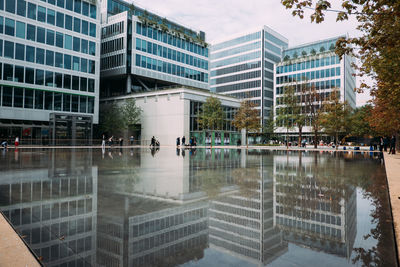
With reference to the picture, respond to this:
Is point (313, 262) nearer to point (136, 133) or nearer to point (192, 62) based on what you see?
point (136, 133)

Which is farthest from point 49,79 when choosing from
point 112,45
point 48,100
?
point 112,45

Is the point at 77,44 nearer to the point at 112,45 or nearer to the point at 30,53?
the point at 30,53

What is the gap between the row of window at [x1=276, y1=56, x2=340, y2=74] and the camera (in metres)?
80.1

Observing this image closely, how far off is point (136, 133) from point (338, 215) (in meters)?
53.7

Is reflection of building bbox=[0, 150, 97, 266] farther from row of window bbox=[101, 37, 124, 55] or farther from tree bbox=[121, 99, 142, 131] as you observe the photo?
row of window bbox=[101, 37, 124, 55]

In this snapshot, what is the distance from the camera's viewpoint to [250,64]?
99312 millimetres

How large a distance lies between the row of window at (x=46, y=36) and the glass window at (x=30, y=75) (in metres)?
4.40

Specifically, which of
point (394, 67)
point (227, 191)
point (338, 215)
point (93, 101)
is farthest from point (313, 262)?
point (93, 101)

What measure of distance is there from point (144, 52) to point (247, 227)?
5498cm

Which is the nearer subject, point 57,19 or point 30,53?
point 30,53

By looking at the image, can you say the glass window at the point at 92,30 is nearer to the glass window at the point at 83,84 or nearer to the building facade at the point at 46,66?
the building facade at the point at 46,66

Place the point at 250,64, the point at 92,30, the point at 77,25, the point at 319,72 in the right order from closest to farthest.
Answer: the point at 77,25
the point at 92,30
the point at 319,72
the point at 250,64

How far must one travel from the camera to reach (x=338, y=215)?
5809mm

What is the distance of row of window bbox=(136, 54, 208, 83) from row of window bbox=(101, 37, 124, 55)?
3917 millimetres
